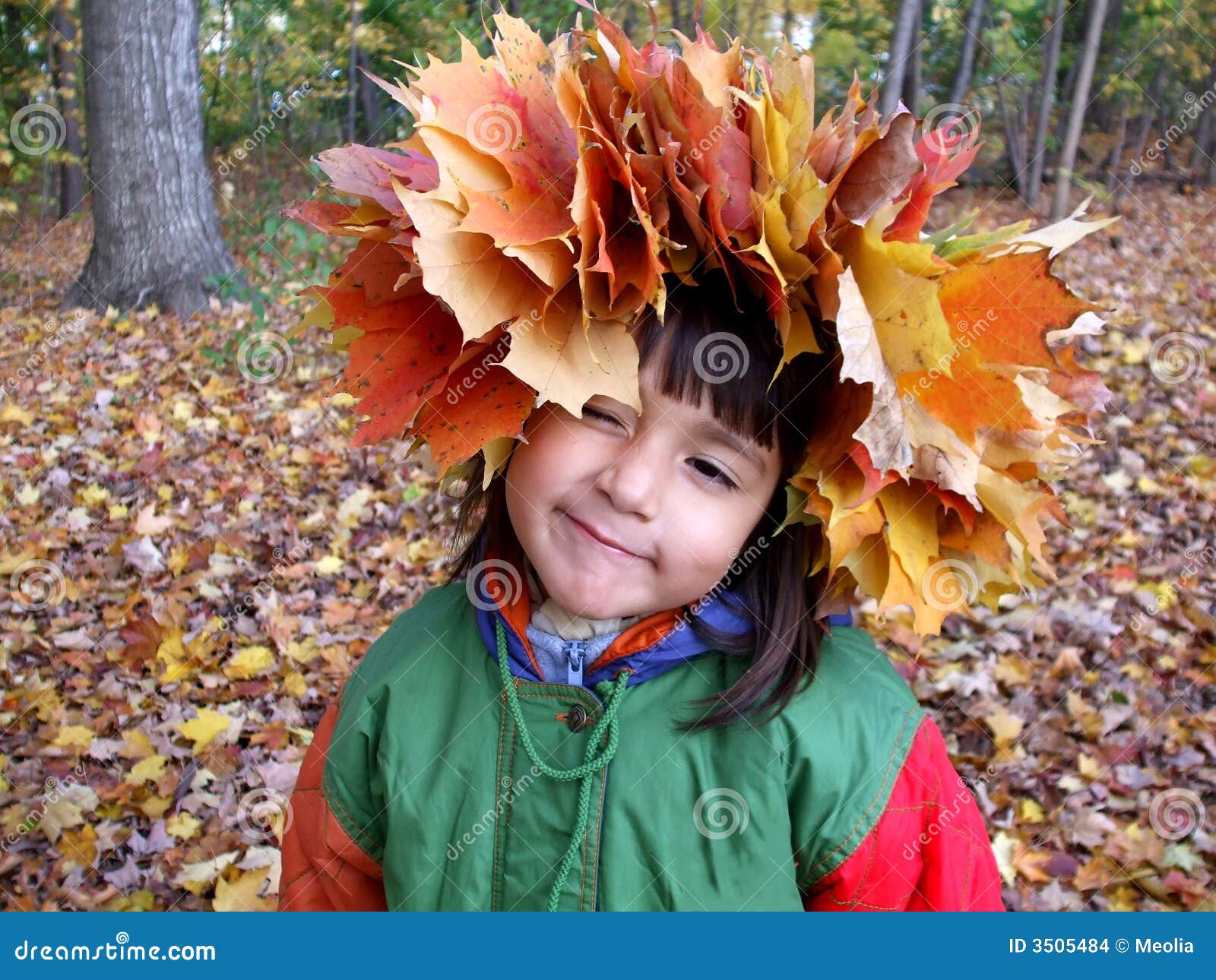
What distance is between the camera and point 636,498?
1363 mm

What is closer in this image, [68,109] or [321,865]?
[321,865]

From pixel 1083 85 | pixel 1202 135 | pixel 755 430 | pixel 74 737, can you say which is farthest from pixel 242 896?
pixel 1202 135

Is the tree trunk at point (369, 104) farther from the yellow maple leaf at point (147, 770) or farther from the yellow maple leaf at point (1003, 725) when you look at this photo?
the yellow maple leaf at point (1003, 725)

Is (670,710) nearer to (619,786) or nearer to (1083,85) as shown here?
(619,786)

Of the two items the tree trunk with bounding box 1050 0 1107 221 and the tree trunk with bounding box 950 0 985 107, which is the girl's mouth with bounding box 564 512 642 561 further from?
the tree trunk with bounding box 950 0 985 107

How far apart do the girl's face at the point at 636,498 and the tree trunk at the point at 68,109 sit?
13.1 meters

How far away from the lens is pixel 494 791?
5.19ft

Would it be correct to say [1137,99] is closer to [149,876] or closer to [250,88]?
[250,88]

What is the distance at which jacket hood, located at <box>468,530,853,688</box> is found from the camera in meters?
1.56

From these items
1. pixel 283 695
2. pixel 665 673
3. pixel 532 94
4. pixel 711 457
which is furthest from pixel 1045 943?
pixel 283 695

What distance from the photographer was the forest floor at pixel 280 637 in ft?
9.31

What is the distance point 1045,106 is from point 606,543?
1062 centimetres

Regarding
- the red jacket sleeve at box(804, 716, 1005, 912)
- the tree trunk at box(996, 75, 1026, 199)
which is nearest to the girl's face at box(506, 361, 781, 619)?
the red jacket sleeve at box(804, 716, 1005, 912)

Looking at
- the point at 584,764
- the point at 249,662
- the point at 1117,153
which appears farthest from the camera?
the point at 1117,153
